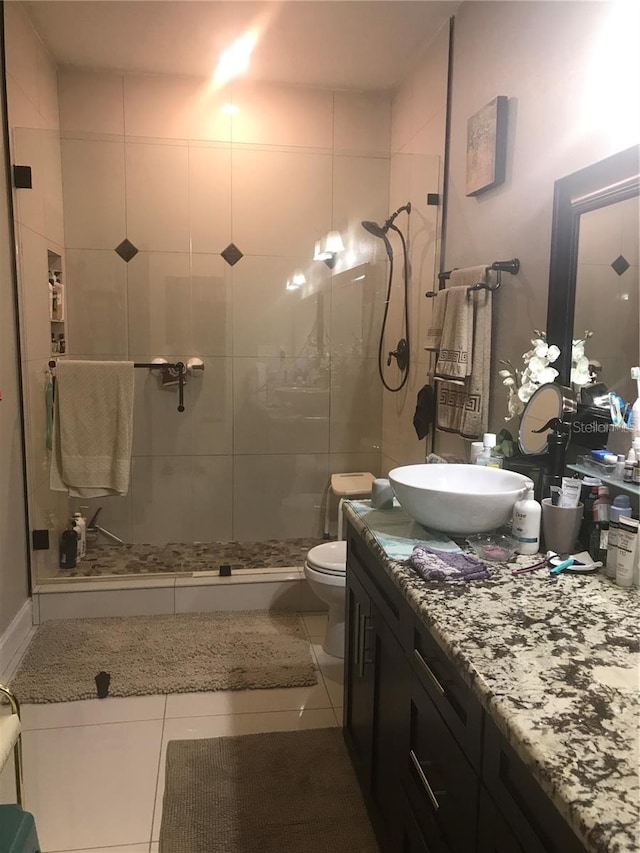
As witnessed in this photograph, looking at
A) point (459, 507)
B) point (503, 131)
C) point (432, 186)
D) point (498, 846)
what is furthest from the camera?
point (432, 186)

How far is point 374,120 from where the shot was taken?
3.77 metres

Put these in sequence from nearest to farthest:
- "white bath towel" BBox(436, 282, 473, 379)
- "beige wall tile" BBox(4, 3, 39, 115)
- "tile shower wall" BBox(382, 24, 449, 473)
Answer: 1. "white bath towel" BBox(436, 282, 473, 379)
2. "beige wall tile" BBox(4, 3, 39, 115)
3. "tile shower wall" BBox(382, 24, 449, 473)

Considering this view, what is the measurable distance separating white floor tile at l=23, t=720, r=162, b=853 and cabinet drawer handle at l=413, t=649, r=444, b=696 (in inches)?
40.6

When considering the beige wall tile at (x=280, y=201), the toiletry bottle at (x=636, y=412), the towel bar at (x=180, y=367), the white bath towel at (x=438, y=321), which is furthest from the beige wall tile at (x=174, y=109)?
the toiletry bottle at (x=636, y=412)

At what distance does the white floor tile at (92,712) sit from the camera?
91.3 inches

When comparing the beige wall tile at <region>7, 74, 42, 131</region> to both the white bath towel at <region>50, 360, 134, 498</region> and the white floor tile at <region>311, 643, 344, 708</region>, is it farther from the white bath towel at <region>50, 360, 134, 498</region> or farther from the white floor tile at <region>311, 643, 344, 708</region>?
the white floor tile at <region>311, 643, 344, 708</region>

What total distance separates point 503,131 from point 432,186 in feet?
2.57

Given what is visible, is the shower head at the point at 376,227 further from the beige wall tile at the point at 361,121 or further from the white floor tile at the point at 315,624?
the white floor tile at the point at 315,624

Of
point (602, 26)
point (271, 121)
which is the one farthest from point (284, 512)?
point (602, 26)

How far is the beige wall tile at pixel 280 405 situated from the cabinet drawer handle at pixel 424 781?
2514 mm

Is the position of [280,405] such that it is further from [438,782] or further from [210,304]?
[438,782]

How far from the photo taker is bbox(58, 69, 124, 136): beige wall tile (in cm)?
347

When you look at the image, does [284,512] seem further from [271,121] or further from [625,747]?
[625,747]

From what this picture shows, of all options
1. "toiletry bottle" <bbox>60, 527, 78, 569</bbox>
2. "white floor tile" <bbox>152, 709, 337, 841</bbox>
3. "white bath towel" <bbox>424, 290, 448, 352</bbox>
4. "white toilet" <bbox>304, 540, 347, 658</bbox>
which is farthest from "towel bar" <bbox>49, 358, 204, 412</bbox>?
"white floor tile" <bbox>152, 709, 337, 841</bbox>
